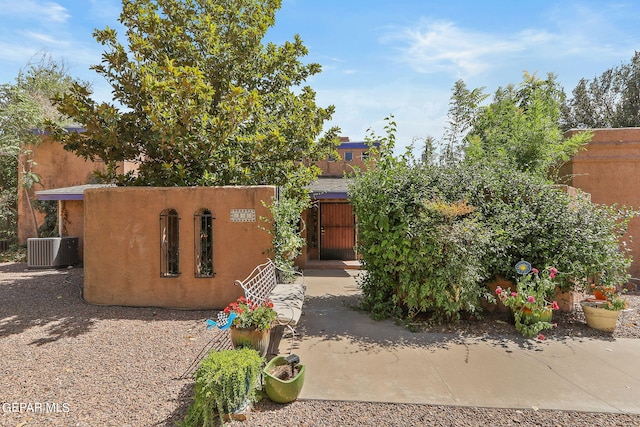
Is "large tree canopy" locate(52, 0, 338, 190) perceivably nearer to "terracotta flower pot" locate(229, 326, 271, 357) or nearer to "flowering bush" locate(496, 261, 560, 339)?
"terracotta flower pot" locate(229, 326, 271, 357)

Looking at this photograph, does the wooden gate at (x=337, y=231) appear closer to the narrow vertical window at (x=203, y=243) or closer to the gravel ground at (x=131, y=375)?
the narrow vertical window at (x=203, y=243)

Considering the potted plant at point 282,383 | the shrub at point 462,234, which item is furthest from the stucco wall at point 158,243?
the potted plant at point 282,383

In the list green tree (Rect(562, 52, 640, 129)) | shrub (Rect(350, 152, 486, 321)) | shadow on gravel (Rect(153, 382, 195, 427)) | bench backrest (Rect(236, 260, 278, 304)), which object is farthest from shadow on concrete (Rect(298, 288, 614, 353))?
Result: green tree (Rect(562, 52, 640, 129))

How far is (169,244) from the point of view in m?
7.26

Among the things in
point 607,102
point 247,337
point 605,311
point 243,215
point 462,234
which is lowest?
point 605,311

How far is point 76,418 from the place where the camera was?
328cm

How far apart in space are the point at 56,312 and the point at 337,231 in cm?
864

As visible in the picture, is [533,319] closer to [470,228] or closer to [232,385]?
[470,228]

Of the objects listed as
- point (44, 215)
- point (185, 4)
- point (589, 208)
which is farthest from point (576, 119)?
point (44, 215)

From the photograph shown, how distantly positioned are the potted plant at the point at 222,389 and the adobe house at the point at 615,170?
10449 millimetres

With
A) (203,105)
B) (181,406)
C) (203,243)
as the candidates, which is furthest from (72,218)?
(181,406)

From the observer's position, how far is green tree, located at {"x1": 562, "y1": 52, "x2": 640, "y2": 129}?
67.2 ft

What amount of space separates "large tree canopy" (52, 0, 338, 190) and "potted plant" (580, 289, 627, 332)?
245 inches

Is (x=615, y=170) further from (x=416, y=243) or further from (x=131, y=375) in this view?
(x=131, y=375)
